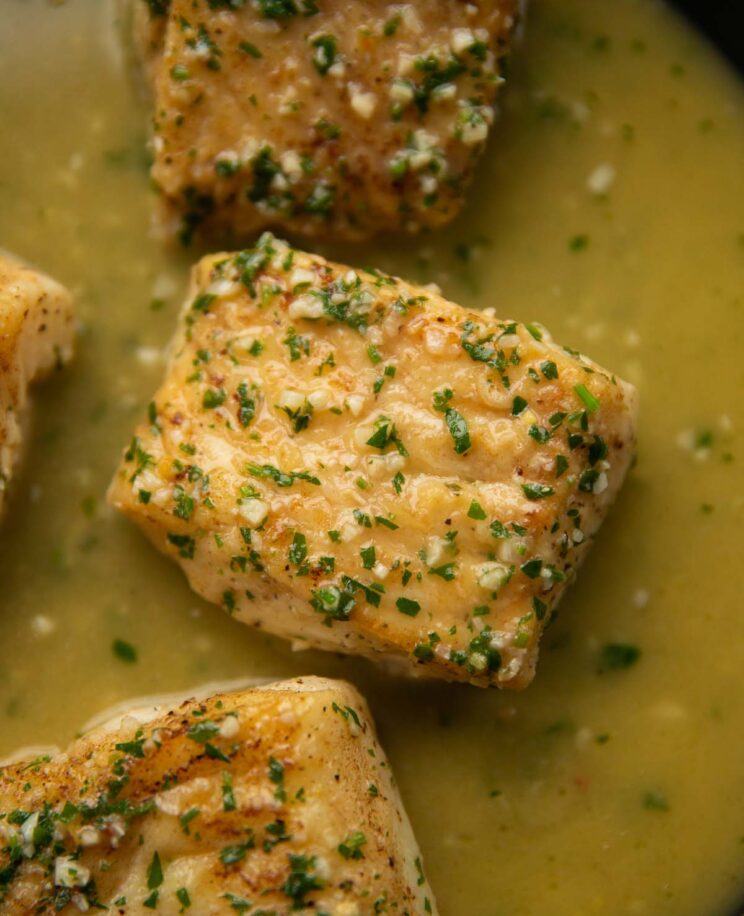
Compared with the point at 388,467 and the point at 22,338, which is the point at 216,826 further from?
the point at 22,338

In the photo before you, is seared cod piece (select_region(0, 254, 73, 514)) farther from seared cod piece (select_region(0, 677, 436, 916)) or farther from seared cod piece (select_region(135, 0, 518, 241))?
seared cod piece (select_region(0, 677, 436, 916))

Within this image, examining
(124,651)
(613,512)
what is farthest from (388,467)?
(124,651)

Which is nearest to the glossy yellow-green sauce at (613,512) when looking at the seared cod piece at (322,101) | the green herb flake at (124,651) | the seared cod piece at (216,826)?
the green herb flake at (124,651)

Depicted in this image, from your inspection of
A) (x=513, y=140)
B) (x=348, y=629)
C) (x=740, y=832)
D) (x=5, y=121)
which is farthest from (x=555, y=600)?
(x=5, y=121)

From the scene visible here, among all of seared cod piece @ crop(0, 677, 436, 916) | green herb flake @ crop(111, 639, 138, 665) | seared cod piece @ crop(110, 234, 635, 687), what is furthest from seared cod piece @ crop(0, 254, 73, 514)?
seared cod piece @ crop(0, 677, 436, 916)

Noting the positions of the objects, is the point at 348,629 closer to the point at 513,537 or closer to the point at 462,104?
the point at 513,537
